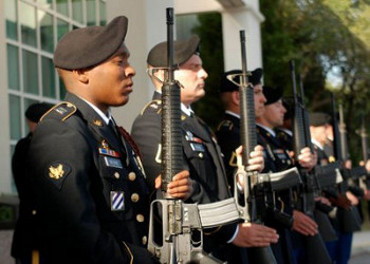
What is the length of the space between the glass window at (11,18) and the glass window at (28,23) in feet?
0.34

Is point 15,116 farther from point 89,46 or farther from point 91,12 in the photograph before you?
point 89,46

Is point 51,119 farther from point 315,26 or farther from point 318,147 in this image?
point 315,26

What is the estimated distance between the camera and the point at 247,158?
5832 millimetres

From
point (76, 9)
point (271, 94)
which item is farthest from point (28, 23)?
point (271, 94)

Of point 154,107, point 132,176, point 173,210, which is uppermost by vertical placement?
point 154,107

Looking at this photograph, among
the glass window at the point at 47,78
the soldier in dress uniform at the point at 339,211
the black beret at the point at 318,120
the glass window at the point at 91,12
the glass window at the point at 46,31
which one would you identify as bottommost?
the soldier in dress uniform at the point at 339,211

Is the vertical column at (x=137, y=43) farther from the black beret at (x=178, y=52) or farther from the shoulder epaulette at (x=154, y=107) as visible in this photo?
the shoulder epaulette at (x=154, y=107)

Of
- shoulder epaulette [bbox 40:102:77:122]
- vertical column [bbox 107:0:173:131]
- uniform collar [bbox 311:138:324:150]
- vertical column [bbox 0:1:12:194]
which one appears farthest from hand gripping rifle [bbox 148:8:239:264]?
uniform collar [bbox 311:138:324:150]

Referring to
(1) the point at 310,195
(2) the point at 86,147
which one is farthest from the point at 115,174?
(1) the point at 310,195

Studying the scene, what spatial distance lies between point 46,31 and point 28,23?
261mm

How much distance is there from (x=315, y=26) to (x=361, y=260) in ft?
11.5

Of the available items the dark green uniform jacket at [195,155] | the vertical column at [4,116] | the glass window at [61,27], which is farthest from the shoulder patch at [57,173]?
the glass window at [61,27]

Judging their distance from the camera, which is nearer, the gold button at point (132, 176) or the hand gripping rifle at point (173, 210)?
the gold button at point (132, 176)

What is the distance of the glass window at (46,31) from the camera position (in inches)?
306
